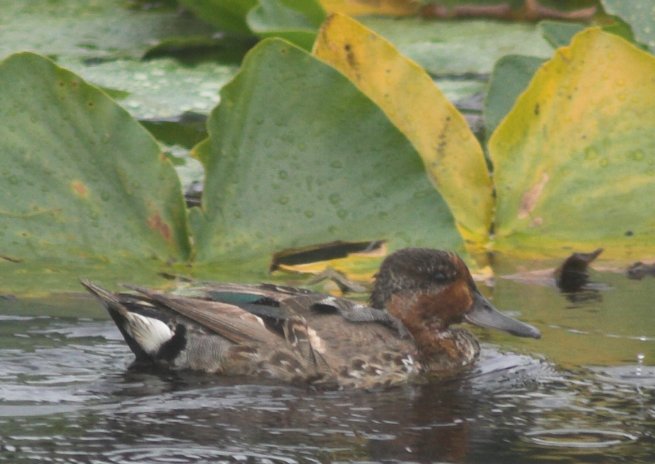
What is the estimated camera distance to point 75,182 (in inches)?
245

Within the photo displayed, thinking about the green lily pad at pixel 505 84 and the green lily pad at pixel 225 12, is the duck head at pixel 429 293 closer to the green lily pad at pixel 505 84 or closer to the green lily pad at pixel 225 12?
the green lily pad at pixel 505 84

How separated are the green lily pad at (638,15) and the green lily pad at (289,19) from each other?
132cm

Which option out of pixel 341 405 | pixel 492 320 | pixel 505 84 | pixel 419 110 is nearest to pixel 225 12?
pixel 505 84

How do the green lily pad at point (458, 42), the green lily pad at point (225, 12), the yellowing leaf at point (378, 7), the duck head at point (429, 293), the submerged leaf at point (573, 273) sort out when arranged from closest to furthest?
the duck head at point (429, 293) < the submerged leaf at point (573, 273) < the green lily pad at point (225, 12) < the green lily pad at point (458, 42) < the yellowing leaf at point (378, 7)

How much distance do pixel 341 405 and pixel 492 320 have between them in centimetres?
88

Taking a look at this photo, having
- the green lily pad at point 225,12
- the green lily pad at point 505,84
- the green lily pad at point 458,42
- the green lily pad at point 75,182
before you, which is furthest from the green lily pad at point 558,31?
the green lily pad at point 75,182

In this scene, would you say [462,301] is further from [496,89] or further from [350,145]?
[496,89]

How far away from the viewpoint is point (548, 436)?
4.98m

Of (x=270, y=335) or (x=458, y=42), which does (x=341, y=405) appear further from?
(x=458, y=42)

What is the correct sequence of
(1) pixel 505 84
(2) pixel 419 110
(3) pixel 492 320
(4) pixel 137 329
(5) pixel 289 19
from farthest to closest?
(5) pixel 289 19 < (1) pixel 505 84 < (2) pixel 419 110 < (3) pixel 492 320 < (4) pixel 137 329

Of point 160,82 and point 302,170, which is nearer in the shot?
point 302,170

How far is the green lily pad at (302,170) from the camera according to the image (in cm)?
628

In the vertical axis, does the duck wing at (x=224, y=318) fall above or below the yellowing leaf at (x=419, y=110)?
below

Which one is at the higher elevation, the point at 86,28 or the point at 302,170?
the point at 86,28
